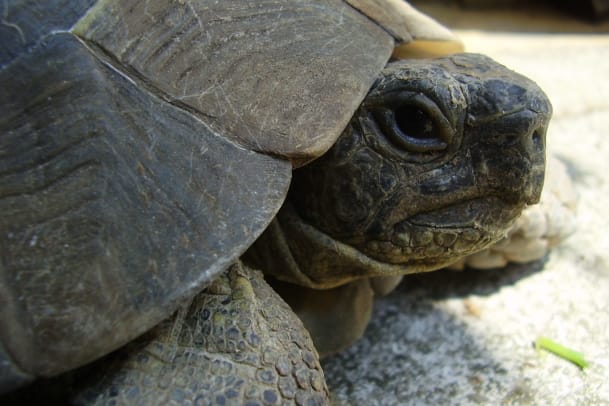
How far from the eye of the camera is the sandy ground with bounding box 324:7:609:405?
1900 mm

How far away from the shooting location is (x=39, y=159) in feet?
4.20

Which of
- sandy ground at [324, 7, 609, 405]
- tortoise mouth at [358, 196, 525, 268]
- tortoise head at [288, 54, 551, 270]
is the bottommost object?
sandy ground at [324, 7, 609, 405]

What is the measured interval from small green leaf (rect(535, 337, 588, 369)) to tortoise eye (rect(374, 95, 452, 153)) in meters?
0.94

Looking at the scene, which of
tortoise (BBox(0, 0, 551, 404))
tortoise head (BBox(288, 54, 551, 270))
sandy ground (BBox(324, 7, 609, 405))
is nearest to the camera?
tortoise (BBox(0, 0, 551, 404))

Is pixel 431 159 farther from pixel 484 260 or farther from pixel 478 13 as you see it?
pixel 478 13

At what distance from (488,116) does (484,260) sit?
1.06m

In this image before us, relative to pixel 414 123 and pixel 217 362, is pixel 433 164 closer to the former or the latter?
pixel 414 123

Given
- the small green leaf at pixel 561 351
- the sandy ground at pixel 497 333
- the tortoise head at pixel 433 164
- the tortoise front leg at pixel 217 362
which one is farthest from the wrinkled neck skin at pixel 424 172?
the small green leaf at pixel 561 351

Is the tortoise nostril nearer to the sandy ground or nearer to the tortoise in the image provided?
the tortoise

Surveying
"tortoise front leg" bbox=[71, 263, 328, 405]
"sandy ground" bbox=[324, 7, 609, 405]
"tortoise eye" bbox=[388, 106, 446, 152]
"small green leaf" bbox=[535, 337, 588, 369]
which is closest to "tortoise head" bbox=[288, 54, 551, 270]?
"tortoise eye" bbox=[388, 106, 446, 152]

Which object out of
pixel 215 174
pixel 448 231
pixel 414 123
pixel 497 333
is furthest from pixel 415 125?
pixel 497 333

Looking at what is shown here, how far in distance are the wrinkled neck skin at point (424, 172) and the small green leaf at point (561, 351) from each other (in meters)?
0.64

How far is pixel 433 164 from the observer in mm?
1580

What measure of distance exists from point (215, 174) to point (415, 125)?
56 cm
